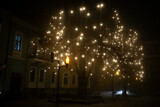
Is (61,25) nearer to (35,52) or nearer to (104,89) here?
(35,52)

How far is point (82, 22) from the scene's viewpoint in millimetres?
17078

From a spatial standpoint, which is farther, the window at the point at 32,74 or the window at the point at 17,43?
the window at the point at 32,74

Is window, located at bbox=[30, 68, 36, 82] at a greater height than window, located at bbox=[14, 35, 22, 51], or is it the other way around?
window, located at bbox=[14, 35, 22, 51]

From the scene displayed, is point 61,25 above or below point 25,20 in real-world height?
below

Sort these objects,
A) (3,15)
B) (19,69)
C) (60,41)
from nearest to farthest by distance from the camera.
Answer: (60,41) → (3,15) → (19,69)

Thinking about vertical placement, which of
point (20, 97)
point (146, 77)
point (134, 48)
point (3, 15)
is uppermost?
point (3, 15)

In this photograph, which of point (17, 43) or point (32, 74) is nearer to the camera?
point (17, 43)

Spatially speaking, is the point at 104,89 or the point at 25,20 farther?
the point at 104,89

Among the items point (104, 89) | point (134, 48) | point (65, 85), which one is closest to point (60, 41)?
point (134, 48)

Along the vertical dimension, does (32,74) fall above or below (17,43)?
below

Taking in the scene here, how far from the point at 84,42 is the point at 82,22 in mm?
1958

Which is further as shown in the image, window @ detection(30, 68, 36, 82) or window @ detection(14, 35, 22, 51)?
window @ detection(30, 68, 36, 82)

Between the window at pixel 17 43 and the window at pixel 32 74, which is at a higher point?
the window at pixel 17 43

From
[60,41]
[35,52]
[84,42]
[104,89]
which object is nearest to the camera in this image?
[84,42]
